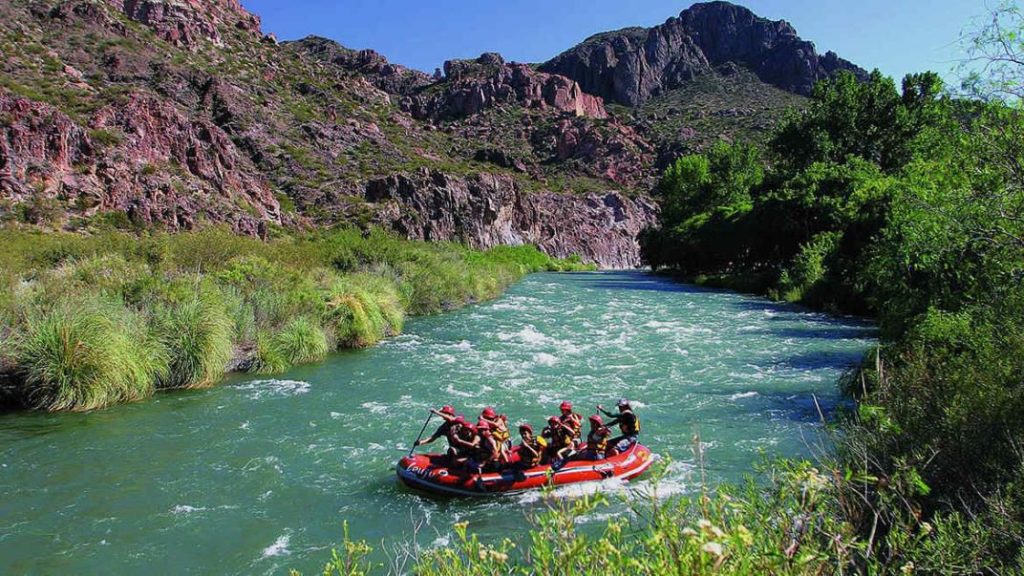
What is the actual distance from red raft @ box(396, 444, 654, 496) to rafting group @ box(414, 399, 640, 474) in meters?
0.11

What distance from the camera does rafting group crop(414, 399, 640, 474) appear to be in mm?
8695

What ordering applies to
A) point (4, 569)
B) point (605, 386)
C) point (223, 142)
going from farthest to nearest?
point (223, 142), point (605, 386), point (4, 569)

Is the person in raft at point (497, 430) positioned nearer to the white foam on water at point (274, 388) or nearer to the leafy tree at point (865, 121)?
the white foam on water at point (274, 388)

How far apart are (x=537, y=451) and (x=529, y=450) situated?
18 centimetres

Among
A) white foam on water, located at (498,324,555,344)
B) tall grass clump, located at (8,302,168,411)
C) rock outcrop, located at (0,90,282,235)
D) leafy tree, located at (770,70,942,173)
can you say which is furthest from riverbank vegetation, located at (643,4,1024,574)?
rock outcrop, located at (0,90,282,235)

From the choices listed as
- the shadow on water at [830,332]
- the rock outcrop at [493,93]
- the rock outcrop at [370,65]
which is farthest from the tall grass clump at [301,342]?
the rock outcrop at [370,65]

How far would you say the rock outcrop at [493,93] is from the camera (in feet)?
421

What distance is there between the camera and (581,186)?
4171 inches

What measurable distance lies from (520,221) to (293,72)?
35.7m

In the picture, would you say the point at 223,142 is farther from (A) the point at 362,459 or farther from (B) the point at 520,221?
(A) the point at 362,459

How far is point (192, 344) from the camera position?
13.7 m

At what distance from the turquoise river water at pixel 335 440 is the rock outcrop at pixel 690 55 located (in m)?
145

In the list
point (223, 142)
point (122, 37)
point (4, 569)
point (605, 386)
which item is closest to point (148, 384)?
point (4, 569)

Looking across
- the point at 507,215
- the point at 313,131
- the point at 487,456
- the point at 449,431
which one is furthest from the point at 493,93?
the point at 487,456
